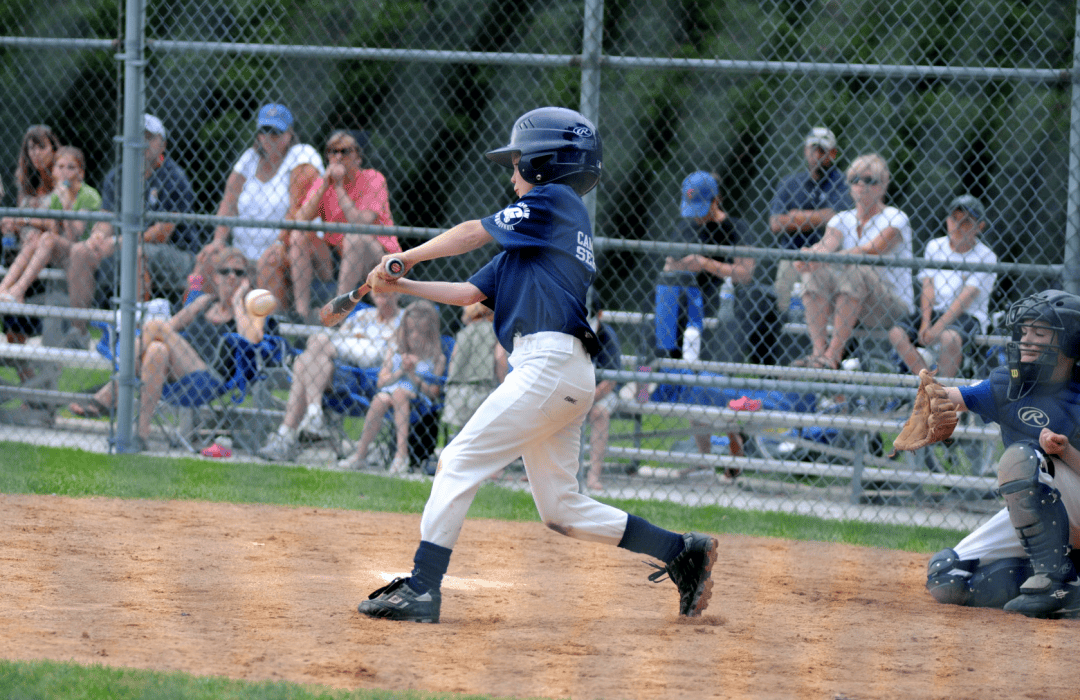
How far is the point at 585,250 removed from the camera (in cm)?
334

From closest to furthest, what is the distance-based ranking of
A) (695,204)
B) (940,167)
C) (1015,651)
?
(1015,651), (695,204), (940,167)

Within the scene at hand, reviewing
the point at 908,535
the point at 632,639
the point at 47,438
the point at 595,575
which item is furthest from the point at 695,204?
the point at 47,438

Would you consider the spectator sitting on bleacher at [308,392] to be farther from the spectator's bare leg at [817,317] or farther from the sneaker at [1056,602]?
the sneaker at [1056,602]

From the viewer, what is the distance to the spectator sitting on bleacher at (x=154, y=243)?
6488mm

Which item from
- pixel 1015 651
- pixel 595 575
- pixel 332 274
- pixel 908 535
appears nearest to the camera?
pixel 1015 651

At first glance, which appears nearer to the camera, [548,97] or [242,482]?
[242,482]

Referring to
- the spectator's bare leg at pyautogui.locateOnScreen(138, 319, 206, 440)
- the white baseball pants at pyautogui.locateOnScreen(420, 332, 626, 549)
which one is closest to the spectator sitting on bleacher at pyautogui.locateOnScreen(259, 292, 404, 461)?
the spectator's bare leg at pyautogui.locateOnScreen(138, 319, 206, 440)

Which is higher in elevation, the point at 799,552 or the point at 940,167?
the point at 940,167

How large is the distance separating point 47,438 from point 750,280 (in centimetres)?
417

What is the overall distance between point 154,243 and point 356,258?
4.61 ft

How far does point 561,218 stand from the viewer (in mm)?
3275

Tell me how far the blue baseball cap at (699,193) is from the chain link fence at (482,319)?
0.04 ft

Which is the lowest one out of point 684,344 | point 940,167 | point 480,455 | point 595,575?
point 595,575

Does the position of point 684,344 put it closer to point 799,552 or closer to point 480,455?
point 799,552
